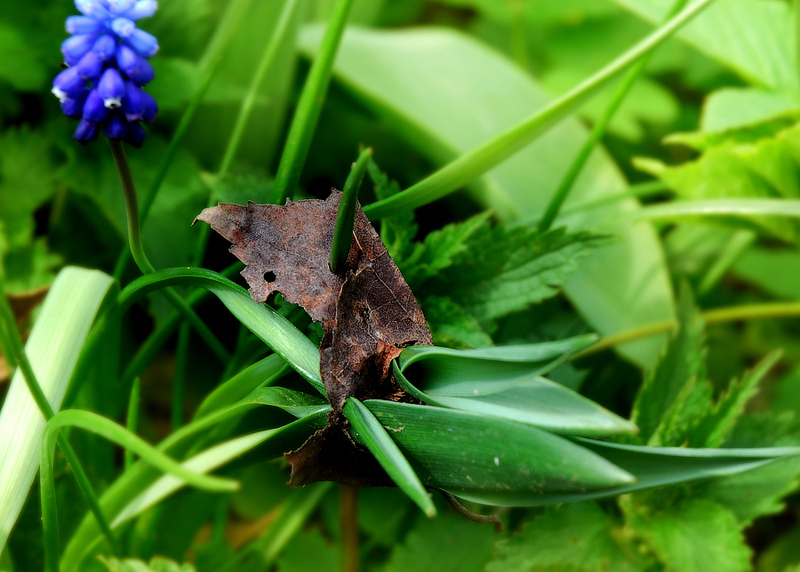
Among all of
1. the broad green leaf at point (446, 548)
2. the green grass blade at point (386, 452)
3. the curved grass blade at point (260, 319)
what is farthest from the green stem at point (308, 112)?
the broad green leaf at point (446, 548)

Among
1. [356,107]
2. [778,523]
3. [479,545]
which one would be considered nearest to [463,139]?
[356,107]

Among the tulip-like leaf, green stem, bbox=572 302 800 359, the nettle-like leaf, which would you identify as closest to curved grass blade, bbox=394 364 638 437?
the tulip-like leaf

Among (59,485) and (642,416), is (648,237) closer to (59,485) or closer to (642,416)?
(642,416)

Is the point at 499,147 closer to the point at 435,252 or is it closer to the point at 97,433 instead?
the point at 435,252

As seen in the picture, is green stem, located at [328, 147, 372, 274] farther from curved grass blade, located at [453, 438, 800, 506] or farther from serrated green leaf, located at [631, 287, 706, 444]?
serrated green leaf, located at [631, 287, 706, 444]

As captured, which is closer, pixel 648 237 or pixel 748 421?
pixel 748 421

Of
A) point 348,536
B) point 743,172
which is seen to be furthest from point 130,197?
point 743,172
